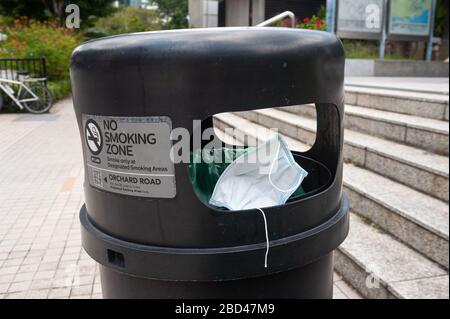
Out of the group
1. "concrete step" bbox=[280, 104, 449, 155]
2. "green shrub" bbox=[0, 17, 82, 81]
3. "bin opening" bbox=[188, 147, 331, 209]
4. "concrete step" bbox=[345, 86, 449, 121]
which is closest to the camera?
"bin opening" bbox=[188, 147, 331, 209]

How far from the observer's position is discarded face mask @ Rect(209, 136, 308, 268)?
1257 millimetres

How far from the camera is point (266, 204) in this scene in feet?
4.11

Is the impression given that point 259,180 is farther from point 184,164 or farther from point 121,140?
point 121,140

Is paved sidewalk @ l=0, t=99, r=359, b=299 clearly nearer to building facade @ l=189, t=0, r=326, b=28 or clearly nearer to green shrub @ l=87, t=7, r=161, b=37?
green shrub @ l=87, t=7, r=161, b=37

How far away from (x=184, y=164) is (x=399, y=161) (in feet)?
9.03

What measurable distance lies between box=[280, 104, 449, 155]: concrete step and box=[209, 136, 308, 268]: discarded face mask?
8.45 feet

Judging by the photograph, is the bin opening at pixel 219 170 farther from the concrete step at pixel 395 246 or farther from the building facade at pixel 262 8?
the building facade at pixel 262 8

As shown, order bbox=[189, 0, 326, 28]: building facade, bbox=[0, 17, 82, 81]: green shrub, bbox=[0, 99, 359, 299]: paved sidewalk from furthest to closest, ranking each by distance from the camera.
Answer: bbox=[189, 0, 326, 28]: building facade → bbox=[0, 17, 82, 81]: green shrub → bbox=[0, 99, 359, 299]: paved sidewalk

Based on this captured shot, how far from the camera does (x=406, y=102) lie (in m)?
4.39

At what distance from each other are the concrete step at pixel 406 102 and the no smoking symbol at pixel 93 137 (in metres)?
3.54

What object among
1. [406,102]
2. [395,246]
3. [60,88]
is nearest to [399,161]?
[395,246]

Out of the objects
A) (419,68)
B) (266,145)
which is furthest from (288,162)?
(419,68)
